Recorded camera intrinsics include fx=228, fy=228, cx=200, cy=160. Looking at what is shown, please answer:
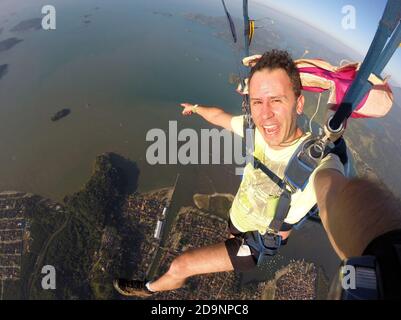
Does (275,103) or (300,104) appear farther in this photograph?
(300,104)

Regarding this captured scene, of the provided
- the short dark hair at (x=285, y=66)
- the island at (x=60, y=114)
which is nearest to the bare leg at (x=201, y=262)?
the short dark hair at (x=285, y=66)

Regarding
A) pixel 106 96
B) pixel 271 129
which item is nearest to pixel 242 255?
pixel 271 129

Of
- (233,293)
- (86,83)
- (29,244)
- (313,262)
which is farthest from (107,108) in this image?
(313,262)

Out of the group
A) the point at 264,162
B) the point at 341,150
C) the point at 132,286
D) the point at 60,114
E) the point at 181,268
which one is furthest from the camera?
the point at 60,114

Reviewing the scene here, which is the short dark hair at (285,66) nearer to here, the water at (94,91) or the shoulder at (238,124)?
Answer: the shoulder at (238,124)

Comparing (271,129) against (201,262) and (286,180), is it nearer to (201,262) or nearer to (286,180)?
(286,180)

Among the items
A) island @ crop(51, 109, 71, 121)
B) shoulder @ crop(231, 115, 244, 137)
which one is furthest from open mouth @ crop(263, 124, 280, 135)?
island @ crop(51, 109, 71, 121)
